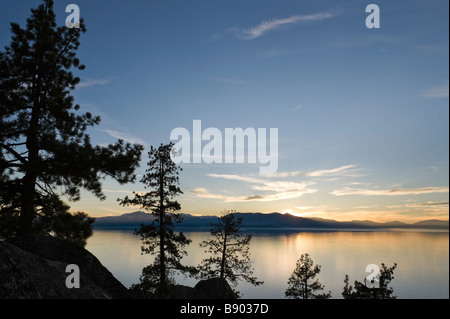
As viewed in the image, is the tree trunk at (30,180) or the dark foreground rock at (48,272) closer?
the dark foreground rock at (48,272)

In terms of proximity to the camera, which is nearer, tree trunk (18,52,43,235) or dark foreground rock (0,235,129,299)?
dark foreground rock (0,235,129,299)

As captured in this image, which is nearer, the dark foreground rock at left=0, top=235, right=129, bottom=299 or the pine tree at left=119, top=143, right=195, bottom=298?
the dark foreground rock at left=0, top=235, right=129, bottom=299

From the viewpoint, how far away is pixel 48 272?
308 inches

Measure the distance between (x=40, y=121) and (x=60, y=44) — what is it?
4905 mm

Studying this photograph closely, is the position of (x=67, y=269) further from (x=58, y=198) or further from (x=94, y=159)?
(x=58, y=198)

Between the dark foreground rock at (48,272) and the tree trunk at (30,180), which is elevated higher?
the tree trunk at (30,180)

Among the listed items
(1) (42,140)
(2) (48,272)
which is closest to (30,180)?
(1) (42,140)

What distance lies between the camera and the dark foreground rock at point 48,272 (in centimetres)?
548

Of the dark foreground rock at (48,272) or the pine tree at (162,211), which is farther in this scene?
the pine tree at (162,211)

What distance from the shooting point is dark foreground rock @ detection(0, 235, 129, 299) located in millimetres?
5480

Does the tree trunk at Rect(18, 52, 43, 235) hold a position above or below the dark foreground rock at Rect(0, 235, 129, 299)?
above

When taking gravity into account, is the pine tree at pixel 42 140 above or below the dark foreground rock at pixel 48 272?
above

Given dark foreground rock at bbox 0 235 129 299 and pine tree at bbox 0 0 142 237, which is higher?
pine tree at bbox 0 0 142 237
